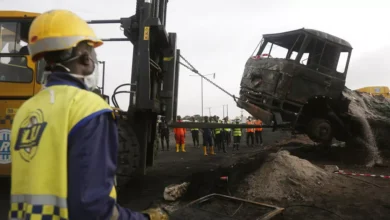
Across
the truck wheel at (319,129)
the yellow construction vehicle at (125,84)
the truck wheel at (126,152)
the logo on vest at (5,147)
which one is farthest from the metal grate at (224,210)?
the truck wheel at (319,129)

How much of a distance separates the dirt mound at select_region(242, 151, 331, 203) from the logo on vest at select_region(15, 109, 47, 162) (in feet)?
15.6

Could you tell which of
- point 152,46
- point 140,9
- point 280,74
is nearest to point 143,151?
point 152,46

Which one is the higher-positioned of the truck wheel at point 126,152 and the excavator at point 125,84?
the excavator at point 125,84

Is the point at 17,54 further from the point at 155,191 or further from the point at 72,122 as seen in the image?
the point at 72,122

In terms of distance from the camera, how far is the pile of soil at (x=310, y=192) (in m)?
4.80

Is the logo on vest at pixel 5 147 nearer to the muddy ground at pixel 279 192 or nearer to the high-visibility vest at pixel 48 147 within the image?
the muddy ground at pixel 279 192

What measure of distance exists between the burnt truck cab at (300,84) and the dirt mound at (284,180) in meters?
1.99

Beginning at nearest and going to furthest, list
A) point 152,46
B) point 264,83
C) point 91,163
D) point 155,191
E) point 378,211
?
point 91,163, point 378,211, point 152,46, point 155,191, point 264,83

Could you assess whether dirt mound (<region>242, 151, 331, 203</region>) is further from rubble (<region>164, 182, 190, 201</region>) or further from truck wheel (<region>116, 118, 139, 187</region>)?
truck wheel (<region>116, 118, 139, 187</region>)

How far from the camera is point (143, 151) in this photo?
542 centimetres

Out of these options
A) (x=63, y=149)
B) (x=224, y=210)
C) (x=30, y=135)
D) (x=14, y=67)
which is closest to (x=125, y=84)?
(x=14, y=67)

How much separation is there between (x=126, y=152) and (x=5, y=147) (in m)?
1.95

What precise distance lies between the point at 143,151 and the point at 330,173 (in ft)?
13.6

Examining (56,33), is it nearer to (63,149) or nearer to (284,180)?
(63,149)
